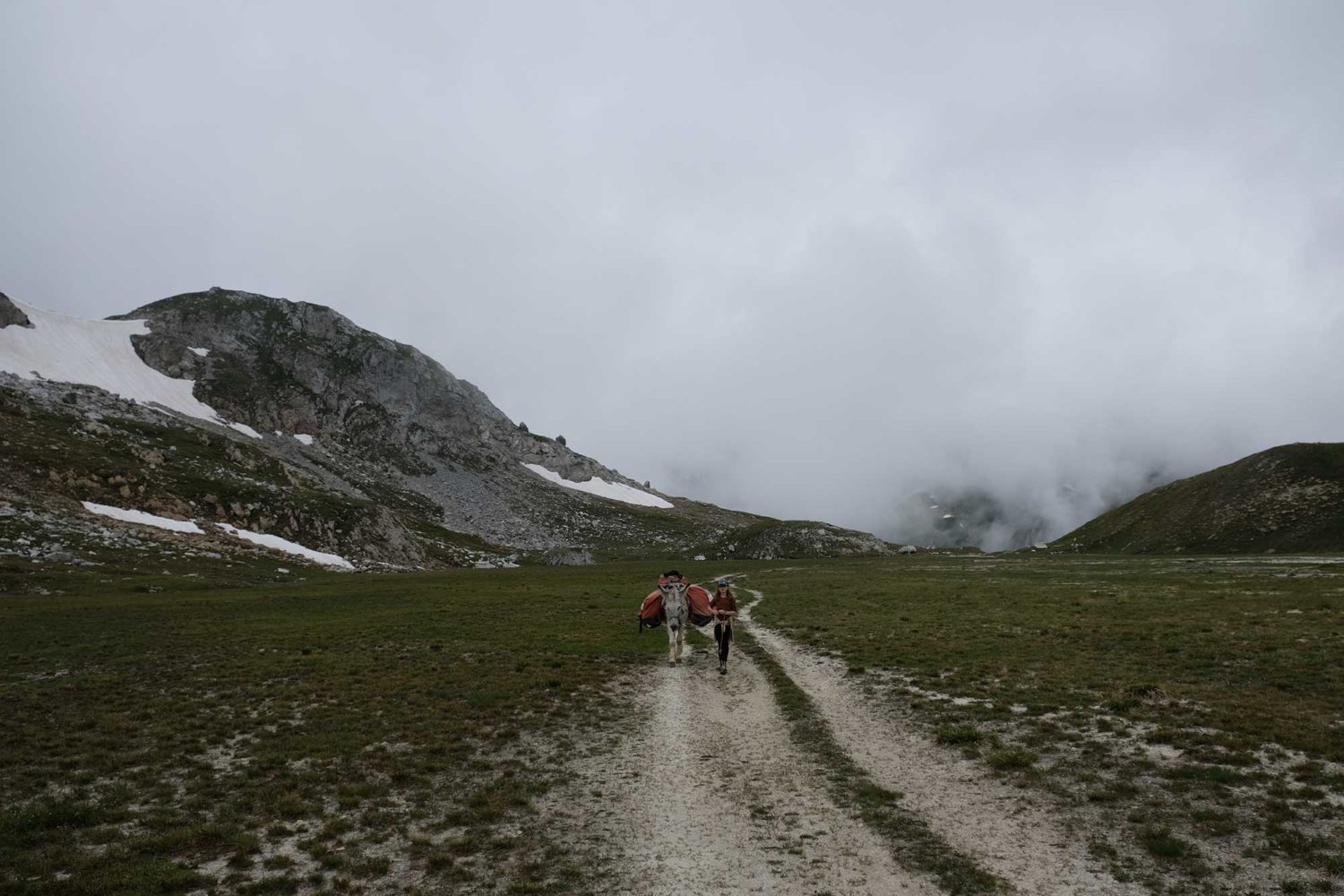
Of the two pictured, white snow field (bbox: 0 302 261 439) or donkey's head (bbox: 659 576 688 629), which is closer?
donkey's head (bbox: 659 576 688 629)

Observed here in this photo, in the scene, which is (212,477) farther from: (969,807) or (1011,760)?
(969,807)

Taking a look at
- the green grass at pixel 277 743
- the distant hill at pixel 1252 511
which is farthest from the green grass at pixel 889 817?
the distant hill at pixel 1252 511

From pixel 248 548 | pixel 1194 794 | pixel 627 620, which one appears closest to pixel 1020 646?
pixel 1194 794

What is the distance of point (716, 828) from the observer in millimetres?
12867

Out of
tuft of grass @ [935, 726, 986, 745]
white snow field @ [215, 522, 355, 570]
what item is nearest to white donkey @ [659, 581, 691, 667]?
tuft of grass @ [935, 726, 986, 745]

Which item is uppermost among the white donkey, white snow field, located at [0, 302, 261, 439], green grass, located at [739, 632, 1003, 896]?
white snow field, located at [0, 302, 261, 439]

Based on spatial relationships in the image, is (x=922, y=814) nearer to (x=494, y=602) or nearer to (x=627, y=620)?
(x=627, y=620)

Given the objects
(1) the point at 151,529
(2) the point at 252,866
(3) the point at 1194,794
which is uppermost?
(1) the point at 151,529

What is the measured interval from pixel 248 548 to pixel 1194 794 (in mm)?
95640

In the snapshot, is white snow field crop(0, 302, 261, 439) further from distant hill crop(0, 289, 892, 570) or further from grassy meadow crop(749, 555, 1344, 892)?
grassy meadow crop(749, 555, 1344, 892)

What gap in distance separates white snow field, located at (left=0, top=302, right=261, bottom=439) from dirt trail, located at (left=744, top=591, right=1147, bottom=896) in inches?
6893

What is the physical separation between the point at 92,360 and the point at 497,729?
632ft

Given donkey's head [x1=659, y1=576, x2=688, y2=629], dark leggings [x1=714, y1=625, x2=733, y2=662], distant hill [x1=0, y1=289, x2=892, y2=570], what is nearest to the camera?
dark leggings [x1=714, y1=625, x2=733, y2=662]

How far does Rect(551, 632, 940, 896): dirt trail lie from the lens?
10812 millimetres
